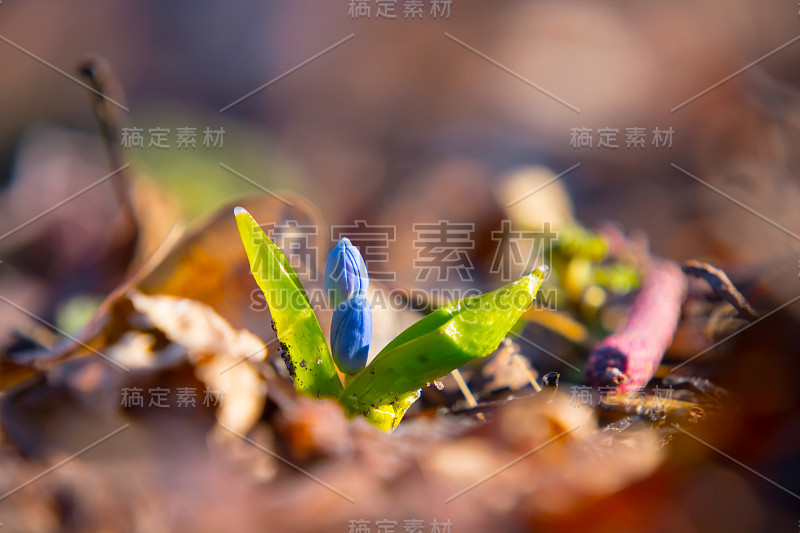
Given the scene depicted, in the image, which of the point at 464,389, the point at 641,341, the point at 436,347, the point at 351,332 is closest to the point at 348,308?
the point at 351,332

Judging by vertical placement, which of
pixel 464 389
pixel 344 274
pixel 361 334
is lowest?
pixel 464 389

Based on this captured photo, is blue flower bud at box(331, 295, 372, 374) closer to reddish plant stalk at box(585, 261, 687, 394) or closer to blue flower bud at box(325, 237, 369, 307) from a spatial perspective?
blue flower bud at box(325, 237, 369, 307)

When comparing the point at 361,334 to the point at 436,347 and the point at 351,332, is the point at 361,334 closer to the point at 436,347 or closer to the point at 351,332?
the point at 351,332

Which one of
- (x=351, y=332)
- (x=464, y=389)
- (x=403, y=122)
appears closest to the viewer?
(x=351, y=332)

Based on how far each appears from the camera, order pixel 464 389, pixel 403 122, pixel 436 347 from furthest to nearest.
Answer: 1. pixel 403 122
2. pixel 464 389
3. pixel 436 347

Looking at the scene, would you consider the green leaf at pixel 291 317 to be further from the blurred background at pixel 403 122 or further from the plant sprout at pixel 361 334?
the blurred background at pixel 403 122

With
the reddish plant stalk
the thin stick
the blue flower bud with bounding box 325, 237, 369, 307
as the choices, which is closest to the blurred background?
the reddish plant stalk

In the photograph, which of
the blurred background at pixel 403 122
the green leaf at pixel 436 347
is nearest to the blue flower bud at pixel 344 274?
the green leaf at pixel 436 347
